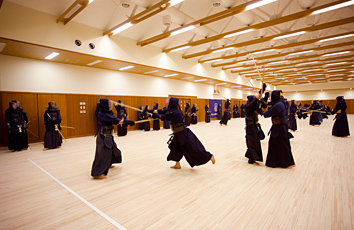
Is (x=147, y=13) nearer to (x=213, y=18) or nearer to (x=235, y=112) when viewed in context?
(x=213, y=18)

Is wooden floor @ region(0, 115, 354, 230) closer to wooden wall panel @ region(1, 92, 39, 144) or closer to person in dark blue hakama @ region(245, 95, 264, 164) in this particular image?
person in dark blue hakama @ region(245, 95, 264, 164)

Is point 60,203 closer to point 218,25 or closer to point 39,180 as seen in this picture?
point 39,180

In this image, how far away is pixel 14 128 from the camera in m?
6.00

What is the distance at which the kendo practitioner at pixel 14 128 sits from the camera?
5.98 metres

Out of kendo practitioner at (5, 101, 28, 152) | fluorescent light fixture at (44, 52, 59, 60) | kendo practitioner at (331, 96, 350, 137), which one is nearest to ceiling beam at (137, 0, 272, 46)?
fluorescent light fixture at (44, 52, 59, 60)

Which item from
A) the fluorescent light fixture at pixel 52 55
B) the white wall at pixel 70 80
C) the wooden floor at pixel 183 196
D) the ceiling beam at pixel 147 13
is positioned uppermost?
the ceiling beam at pixel 147 13

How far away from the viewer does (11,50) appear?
20.7 ft

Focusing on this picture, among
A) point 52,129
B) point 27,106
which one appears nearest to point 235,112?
point 52,129

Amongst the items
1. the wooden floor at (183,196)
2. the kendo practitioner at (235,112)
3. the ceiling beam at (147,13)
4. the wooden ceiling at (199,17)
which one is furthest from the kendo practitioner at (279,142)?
the kendo practitioner at (235,112)

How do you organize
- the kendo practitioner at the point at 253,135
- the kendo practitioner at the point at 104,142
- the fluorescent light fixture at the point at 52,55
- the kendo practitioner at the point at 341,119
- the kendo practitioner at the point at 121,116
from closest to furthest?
the kendo practitioner at the point at 104,142
the kendo practitioner at the point at 253,135
the fluorescent light fixture at the point at 52,55
the kendo practitioner at the point at 341,119
the kendo practitioner at the point at 121,116

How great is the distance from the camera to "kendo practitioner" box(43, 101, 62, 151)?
6207 millimetres

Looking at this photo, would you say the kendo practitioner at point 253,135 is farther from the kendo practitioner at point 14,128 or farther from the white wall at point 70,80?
the white wall at point 70,80

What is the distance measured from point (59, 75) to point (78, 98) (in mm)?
1256

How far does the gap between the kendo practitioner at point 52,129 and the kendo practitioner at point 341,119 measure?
1039 cm
